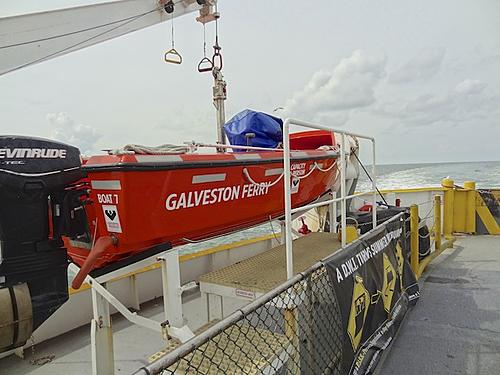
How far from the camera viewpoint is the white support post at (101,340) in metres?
2.20

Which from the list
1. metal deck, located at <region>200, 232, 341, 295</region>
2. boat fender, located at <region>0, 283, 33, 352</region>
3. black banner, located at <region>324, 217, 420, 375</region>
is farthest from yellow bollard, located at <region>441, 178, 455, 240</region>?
boat fender, located at <region>0, 283, 33, 352</region>

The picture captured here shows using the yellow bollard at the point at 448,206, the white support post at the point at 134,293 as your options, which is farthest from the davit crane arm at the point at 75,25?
the yellow bollard at the point at 448,206

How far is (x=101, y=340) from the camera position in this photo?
221 cm

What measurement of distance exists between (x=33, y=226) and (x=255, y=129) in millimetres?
1974

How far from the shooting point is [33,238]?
1.77 metres

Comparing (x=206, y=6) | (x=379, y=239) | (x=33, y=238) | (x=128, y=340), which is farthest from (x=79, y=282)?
(x=206, y=6)

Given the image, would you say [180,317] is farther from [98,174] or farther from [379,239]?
[379,239]

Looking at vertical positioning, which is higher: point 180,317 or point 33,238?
point 33,238

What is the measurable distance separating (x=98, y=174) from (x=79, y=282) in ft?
1.87

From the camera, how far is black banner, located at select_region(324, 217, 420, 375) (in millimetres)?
1937

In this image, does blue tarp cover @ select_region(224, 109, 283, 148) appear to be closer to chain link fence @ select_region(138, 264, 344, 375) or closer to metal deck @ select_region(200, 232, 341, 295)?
metal deck @ select_region(200, 232, 341, 295)

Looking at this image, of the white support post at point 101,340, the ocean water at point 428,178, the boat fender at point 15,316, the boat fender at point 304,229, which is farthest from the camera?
the ocean water at point 428,178

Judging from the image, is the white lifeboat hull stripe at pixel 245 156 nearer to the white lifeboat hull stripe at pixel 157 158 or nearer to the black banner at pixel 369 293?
the white lifeboat hull stripe at pixel 157 158

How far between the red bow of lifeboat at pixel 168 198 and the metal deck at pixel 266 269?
10.5 inches
